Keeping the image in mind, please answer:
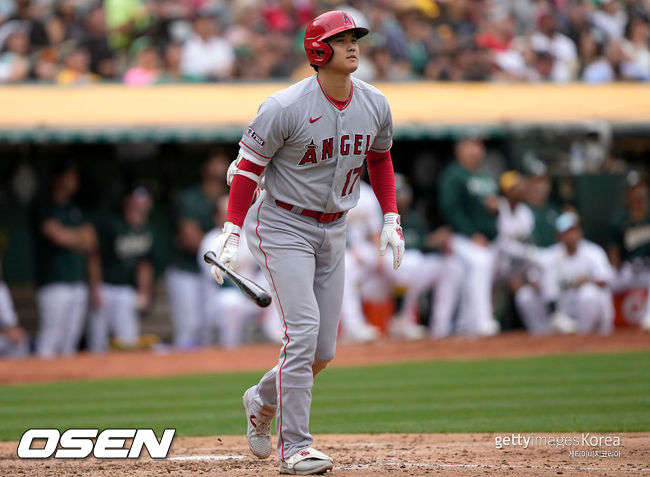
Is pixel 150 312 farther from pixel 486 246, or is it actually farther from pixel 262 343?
pixel 486 246

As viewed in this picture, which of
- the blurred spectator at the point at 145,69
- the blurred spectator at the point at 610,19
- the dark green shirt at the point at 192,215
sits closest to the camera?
the dark green shirt at the point at 192,215

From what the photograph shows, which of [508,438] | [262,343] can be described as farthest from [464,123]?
[508,438]

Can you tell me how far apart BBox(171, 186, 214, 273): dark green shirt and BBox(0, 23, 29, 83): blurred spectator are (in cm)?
227

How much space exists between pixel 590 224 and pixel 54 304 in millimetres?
6510

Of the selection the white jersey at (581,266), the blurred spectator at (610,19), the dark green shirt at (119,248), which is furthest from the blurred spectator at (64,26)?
the blurred spectator at (610,19)

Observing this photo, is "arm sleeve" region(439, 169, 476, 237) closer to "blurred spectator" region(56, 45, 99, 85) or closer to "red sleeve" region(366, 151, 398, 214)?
"blurred spectator" region(56, 45, 99, 85)

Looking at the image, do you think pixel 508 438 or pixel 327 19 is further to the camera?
pixel 508 438

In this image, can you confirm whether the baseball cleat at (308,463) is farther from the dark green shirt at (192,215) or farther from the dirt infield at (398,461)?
the dark green shirt at (192,215)

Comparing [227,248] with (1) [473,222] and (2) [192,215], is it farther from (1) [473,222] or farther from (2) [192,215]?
(1) [473,222]

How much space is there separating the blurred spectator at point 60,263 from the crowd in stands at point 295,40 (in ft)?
4.69

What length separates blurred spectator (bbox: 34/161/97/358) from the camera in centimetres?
1114

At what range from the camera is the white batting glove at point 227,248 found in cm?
458

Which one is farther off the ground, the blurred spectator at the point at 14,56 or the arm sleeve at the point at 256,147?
the blurred spectator at the point at 14,56

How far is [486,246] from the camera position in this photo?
1191cm
